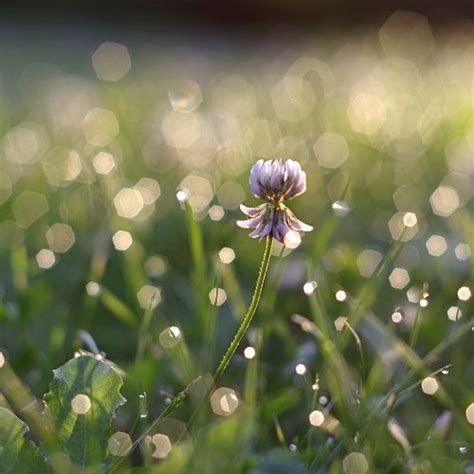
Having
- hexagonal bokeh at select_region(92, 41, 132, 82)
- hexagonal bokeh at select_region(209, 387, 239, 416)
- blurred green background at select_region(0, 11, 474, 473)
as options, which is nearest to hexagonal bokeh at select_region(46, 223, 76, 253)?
blurred green background at select_region(0, 11, 474, 473)

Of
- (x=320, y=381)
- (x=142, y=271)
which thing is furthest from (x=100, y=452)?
(x=142, y=271)

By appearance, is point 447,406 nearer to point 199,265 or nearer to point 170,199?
point 199,265

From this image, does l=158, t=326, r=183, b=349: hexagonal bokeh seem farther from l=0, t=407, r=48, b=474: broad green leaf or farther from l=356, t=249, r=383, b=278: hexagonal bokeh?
l=356, t=249, r=383, b=278: hexagonal bokeh

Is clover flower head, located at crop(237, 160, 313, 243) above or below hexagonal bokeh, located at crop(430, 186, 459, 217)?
above

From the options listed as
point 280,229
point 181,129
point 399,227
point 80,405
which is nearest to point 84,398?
point 80,405

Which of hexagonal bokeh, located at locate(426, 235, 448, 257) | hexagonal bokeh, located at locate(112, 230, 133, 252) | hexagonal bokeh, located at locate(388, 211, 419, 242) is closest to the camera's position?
hexagonal bokeh, located at locate(112, 230, 133, 252)

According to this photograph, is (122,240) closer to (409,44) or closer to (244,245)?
(244,245)
